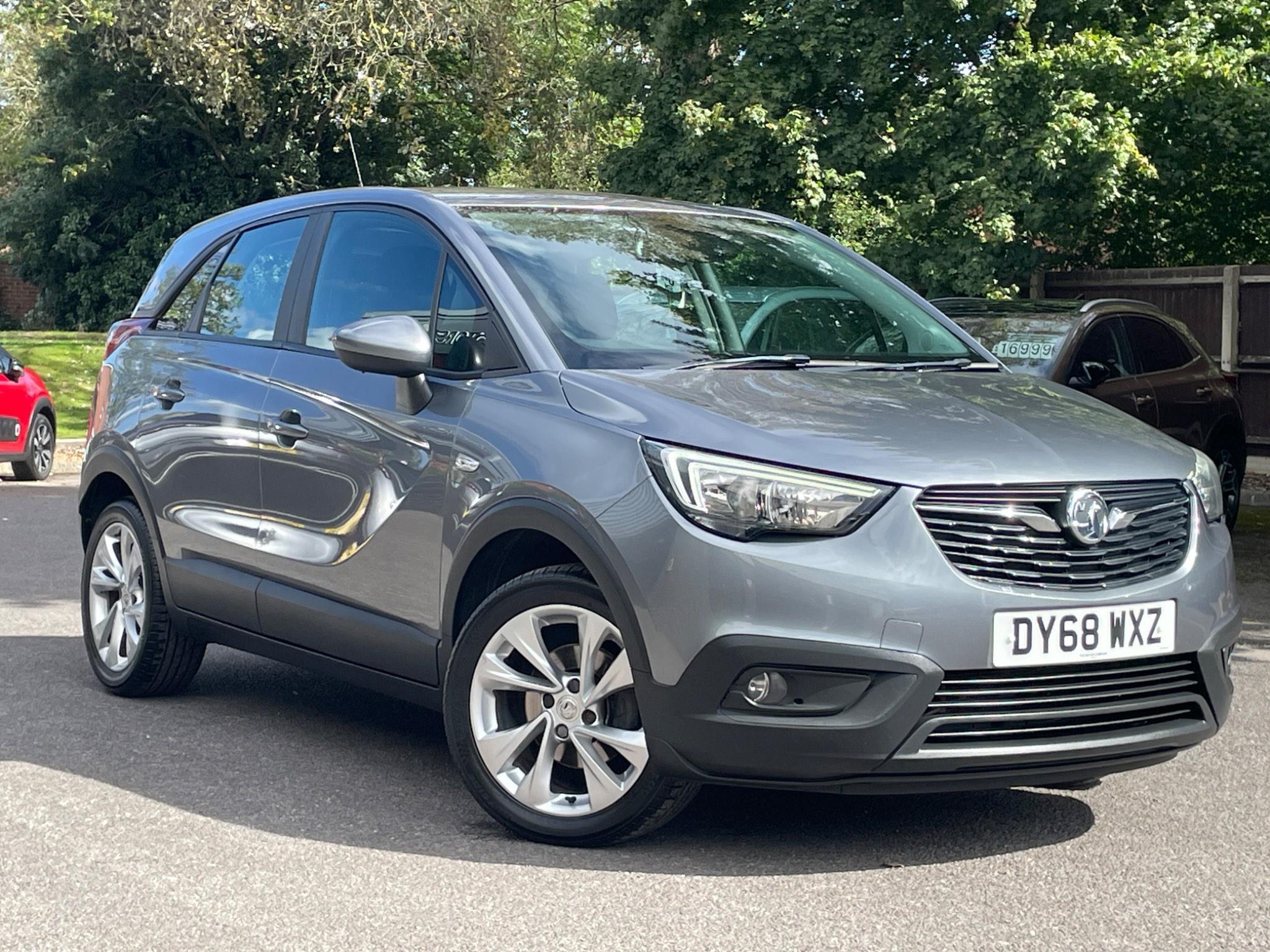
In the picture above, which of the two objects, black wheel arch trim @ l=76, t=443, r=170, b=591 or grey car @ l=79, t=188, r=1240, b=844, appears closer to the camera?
grey car @ l=79, t=188, r=1240, b=844

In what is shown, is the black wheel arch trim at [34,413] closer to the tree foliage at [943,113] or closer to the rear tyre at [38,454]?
the rear tyre at [38,454]

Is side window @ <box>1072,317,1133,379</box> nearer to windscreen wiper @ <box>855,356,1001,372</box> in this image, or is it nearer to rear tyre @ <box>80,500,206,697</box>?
windscreen wiper @ <box>855,356,1001,372</box>

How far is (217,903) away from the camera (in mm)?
4059

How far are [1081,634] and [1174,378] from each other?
8152mm

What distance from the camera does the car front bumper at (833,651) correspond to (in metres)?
4.02

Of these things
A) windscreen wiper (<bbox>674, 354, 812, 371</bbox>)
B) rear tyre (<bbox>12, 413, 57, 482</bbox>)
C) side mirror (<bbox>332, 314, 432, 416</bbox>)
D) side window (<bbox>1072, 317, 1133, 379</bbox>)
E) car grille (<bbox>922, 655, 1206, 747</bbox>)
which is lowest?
rear tyre (<bbox>12, 413, 57, 482</bbox>)

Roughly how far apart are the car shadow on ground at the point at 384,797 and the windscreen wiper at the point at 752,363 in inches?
49.2

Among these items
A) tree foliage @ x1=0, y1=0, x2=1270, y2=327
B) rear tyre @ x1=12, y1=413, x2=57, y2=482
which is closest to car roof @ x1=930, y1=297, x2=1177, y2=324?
tree foliage @ x1=0, y1=0, x2=1270, y2=327

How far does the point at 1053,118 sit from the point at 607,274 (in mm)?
12389

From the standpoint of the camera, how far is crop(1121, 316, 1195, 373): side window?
11.4 meters

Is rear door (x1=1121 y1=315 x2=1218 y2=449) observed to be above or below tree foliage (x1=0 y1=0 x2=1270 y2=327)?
below

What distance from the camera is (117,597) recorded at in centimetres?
677

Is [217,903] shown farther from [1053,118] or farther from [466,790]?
[1053,118]

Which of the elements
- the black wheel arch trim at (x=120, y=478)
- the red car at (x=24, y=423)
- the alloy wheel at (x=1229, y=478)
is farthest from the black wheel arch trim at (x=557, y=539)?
the red car at (x=24, y=423)
